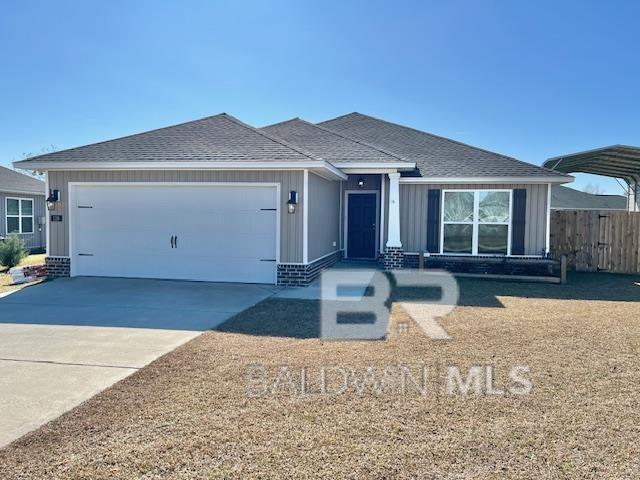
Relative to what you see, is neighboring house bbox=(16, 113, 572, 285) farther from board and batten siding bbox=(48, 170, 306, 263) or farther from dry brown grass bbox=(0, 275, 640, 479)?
dry brown grass bbox=(0, 275, 640, 479)

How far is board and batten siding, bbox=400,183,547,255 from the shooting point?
1230 cm

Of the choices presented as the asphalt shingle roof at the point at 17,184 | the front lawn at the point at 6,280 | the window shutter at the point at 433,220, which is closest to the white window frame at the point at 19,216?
the asphalt shingle roof at the point at 17,184

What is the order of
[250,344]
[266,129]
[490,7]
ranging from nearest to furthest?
[250,344] → [490,7] → [266,129]

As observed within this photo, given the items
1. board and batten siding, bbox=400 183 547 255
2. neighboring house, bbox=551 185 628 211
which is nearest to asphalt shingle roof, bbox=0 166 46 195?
board and batten siding, bbox=400 183 547 255

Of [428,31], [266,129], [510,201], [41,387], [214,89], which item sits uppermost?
[428,31]

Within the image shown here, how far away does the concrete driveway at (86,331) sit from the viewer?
160 inches

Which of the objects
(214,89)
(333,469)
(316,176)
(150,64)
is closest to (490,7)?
(316,176)

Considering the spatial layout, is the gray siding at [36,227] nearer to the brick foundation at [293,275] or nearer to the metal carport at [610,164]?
the brick foundation at [293,275]

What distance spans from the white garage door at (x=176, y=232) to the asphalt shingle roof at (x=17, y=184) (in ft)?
32.2

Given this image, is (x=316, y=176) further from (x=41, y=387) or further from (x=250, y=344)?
(x=41, y=387)

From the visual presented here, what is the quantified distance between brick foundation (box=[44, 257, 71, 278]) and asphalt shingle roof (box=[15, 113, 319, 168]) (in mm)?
2338

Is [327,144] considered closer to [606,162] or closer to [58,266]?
[58,266]

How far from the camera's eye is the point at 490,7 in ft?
39.0

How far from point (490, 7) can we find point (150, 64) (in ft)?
32.3
